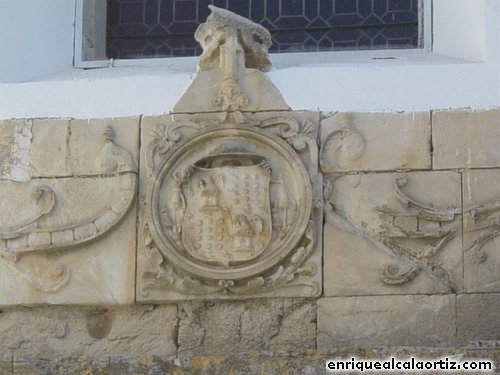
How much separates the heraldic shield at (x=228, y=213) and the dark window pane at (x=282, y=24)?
101 centimetres

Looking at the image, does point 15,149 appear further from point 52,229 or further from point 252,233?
point 252,233

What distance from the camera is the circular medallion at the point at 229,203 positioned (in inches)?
357

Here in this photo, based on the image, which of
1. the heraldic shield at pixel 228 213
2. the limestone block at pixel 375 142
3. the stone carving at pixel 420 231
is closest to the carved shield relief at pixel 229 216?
the heraldic shield at pixel 228 213

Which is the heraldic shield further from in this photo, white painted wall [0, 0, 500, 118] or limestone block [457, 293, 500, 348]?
limestone block [457, 293, 500, 348]

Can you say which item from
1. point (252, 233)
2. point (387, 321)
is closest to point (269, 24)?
point (252, 233)

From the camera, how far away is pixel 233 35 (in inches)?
371

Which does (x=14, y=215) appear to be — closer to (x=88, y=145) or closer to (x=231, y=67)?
(x=88, y=145)

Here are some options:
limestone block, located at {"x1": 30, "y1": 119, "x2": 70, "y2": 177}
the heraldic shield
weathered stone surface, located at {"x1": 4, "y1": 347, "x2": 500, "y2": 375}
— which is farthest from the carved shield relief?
weathered stone surface, located at {"x1": 4, "y1": 347, "x2": 500, "y2": 375}

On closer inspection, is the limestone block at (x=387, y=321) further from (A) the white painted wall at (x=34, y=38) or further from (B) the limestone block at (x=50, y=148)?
(A) the white painted wall at (x=34, y=38)

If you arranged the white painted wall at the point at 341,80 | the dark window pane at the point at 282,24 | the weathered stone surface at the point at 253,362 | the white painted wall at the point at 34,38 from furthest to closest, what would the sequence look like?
the dark window pane at the point at 282,24, the white painted wall at the point at 34,38, the white painted wall at the point at 341,80, the weathered stone surface at the point at 253,362

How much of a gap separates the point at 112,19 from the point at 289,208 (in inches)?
62.2

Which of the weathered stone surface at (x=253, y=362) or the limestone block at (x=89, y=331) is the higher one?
the limestone block at (x=89, y=331)

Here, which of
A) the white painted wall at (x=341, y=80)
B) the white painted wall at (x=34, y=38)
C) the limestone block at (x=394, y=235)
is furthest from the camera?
the white painted wall at (x=34, y=38)

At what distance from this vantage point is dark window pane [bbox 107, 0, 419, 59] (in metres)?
9.97
